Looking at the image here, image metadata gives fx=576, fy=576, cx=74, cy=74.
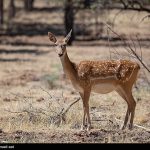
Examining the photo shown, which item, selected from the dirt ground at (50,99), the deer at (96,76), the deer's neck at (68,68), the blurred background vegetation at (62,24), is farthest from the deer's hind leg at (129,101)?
the blurred background vegetation at (62,24)

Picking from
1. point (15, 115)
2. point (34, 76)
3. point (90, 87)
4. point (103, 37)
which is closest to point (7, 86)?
point (34, 76)

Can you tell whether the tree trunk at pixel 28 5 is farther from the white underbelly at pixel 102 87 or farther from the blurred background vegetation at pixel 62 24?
the white underbelly at pixel 102 87

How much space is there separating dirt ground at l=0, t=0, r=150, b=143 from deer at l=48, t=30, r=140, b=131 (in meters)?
0.65

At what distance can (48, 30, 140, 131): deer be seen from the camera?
35.9ft

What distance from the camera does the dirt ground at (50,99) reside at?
10312mm

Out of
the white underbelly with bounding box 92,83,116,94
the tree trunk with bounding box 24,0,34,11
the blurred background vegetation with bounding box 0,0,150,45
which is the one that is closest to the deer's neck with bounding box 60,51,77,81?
the white underbelly with bounding box 92,83,116,94

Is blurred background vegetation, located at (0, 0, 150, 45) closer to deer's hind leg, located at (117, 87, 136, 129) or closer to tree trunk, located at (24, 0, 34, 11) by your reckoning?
tree trunk, located at (24, 0, 34, 11)

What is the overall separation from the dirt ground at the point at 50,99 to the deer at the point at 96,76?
65cm

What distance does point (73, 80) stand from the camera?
11.0m

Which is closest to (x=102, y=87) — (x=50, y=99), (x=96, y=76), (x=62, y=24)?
(x=96, y=76)

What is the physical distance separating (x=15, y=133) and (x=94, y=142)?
5.21ft

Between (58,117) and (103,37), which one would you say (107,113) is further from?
(103,37)

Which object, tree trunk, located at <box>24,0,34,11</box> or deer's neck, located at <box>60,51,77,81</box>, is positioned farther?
tree trunk, located at <box>24,0,34,11</box>

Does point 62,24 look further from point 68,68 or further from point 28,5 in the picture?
point 68,68
